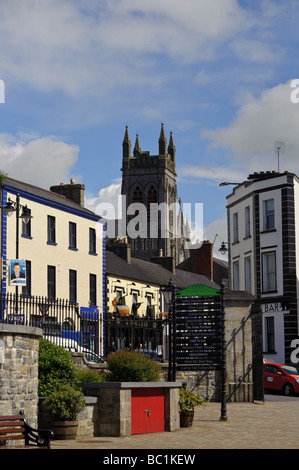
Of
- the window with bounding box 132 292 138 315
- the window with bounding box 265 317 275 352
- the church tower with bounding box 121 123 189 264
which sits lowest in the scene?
the window with bounding box 265 317 275 352

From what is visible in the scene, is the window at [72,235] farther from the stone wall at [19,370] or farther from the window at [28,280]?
the stone wall at [19,370]

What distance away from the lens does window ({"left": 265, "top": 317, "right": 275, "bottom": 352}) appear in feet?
143

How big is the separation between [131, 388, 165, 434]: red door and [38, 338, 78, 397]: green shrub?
1.42 metres

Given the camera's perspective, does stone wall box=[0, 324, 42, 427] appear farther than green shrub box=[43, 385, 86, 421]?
No

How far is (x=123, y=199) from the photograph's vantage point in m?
144

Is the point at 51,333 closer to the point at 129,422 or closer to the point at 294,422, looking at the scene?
the point at 129,422

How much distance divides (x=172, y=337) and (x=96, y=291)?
104 feet

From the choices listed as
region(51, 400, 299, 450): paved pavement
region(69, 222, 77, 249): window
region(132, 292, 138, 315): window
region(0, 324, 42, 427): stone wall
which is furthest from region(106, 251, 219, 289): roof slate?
region(0, 324, 42, 427): stone wall

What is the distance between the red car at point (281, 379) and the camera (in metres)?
33.4

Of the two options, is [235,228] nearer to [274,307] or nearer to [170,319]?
[274,307]

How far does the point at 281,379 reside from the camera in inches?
1334

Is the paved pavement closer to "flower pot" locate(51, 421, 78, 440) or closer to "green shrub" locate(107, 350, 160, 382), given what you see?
"flower pot" locate(51, 421, 78, 440)
